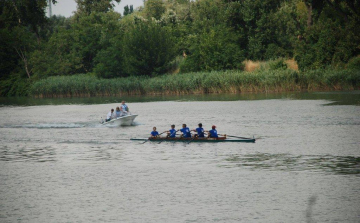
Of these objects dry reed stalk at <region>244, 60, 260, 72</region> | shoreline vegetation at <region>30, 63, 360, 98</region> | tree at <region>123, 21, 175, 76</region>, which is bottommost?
shoreline vegetation at <region>30, 63, 360, 98</region>

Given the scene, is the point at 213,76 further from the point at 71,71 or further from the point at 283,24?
the point at 71,71

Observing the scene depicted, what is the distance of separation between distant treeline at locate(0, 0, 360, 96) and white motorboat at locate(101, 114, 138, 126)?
104 feet

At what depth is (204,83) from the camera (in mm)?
79625

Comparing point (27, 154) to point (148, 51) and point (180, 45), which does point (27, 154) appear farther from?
point (180, 45)

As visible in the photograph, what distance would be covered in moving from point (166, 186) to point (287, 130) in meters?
18.9

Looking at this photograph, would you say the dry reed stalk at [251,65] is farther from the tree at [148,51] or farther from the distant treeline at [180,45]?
the tree at [148,51]

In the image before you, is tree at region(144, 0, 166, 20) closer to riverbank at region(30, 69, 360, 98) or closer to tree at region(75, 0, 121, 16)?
tree at region(75, 0, 121, 16)

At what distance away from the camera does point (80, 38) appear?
10950 cm

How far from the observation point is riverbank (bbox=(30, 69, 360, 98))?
2852 inches

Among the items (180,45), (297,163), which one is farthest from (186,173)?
(180,45)

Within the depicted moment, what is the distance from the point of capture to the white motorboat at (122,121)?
46.6 m

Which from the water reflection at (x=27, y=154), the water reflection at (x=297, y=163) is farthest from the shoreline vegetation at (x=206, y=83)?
the water reflection at (x=27, y=154)

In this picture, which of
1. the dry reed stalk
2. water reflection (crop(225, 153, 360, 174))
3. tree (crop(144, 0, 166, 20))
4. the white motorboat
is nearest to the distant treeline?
tree (crop(144, 0, 166, 20))

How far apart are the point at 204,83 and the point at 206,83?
0.98ft
